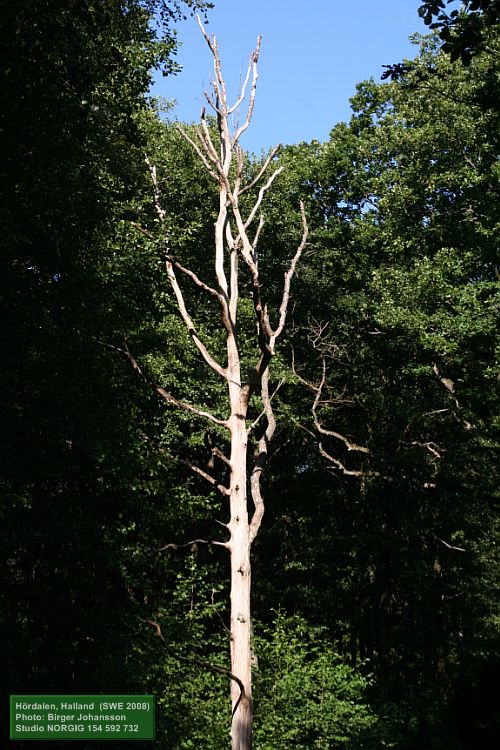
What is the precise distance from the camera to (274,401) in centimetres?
2216

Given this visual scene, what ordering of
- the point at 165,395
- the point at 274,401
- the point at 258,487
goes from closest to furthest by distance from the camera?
the point at 165,395 → the point at 258,487 → the point at 274,401

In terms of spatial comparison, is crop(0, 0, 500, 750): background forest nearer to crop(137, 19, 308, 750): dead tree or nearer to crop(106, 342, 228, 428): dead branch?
crop(137, 19, 308, 750): dead tree

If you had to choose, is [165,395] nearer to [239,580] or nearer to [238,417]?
[238,417]

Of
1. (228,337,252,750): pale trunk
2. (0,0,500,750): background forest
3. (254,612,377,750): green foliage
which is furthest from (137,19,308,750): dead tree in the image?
(254,612,377,750): green foliage

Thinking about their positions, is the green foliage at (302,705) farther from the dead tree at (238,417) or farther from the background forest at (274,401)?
the dead tree at (238,417)

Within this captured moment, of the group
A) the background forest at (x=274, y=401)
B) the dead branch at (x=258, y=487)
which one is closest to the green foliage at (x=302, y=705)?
the background forest at (x=274, y=401)

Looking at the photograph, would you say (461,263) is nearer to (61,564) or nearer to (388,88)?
(388,88)

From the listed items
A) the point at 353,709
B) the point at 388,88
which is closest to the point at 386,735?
the point at 353,709

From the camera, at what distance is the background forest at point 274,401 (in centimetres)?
1066

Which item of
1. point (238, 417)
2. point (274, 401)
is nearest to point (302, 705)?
point (238, 417)

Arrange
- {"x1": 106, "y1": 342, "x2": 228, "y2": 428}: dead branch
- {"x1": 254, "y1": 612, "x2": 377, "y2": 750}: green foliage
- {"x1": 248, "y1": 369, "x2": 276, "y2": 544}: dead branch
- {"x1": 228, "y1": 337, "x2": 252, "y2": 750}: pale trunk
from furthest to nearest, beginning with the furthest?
{"x1": 254, "y1": 612, "x2": 377, "y2": 750}: green foliage → {"x1": 248, "y1": 369, "x2": 276, "y2": 544}: dead branch → {"x1": 106, "y1": 342, "x2": 228, "y2": 428}: dead branch → {"x1": 228, "y1": 337, "x2": 252, "y2": 750}: pale trunk

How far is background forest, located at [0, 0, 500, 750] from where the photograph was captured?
1066 cm

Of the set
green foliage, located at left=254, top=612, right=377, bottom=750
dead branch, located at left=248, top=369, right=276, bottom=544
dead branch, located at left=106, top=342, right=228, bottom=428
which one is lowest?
green foliage, located at left=254, top=612, right=377, bottom=750

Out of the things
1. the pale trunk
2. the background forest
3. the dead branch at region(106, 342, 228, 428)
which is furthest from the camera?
the background forest
